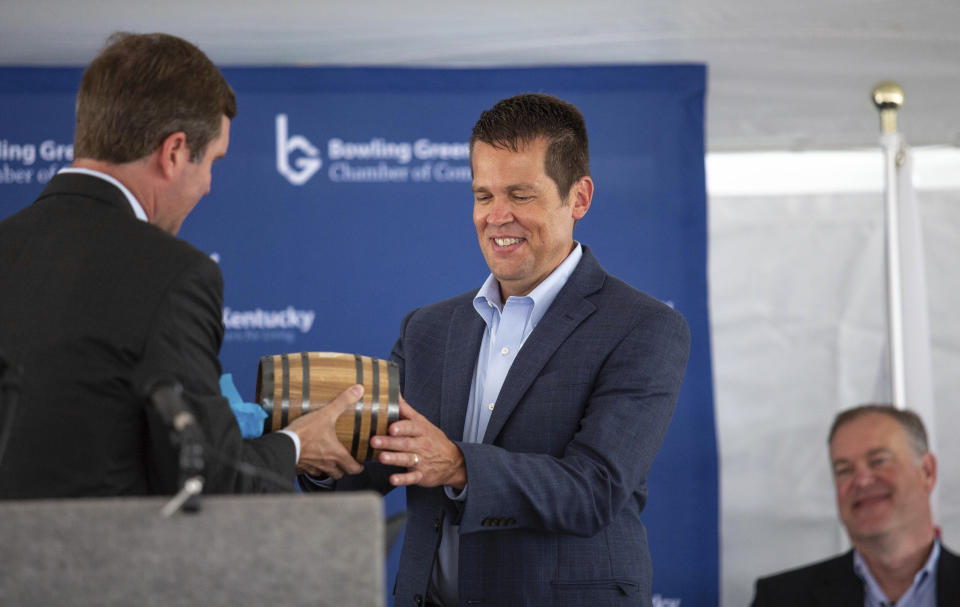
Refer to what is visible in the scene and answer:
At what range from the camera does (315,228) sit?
498 cm

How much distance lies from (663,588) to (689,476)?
0.54m

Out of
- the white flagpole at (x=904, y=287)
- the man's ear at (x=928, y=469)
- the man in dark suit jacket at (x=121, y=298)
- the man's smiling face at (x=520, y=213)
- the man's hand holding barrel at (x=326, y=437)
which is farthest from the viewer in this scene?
the white flagpole at (x=904, y=287)

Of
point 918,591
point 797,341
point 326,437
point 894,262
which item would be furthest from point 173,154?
point 797,341

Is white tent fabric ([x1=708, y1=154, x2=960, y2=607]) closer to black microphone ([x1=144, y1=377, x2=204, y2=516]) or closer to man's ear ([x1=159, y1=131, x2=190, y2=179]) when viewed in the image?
man's ear ([x1=159, y1=131, x2=190, y2=179])

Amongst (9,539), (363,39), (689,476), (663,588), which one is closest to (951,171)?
(689,476)

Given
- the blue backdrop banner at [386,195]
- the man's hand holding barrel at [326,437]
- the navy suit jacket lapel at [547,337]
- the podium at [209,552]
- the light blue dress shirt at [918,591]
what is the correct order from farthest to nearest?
the blue backdrop banner at [386,195]
the light blue dress shirt at [918,591]
the navy suit jacket lapel at [547,337]
the man's hand holding barrel at [326,437]
the podium at [209,552]

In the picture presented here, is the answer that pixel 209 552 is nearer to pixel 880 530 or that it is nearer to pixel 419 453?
pixel 419 453

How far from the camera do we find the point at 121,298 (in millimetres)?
1774

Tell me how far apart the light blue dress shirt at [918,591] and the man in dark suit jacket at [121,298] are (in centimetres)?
261

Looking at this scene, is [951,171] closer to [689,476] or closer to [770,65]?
[770,65]

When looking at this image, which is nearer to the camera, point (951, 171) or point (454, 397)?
point (454, 397)

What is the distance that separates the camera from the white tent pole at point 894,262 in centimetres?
460

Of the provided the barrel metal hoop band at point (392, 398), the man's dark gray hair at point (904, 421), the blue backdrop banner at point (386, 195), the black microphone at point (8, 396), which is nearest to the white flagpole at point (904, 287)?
the man's dark gray hair at point (904, 421)

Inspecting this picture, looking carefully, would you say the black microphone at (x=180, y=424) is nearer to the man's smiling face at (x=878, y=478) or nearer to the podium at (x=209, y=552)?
the podium at (x=209, y=552)
